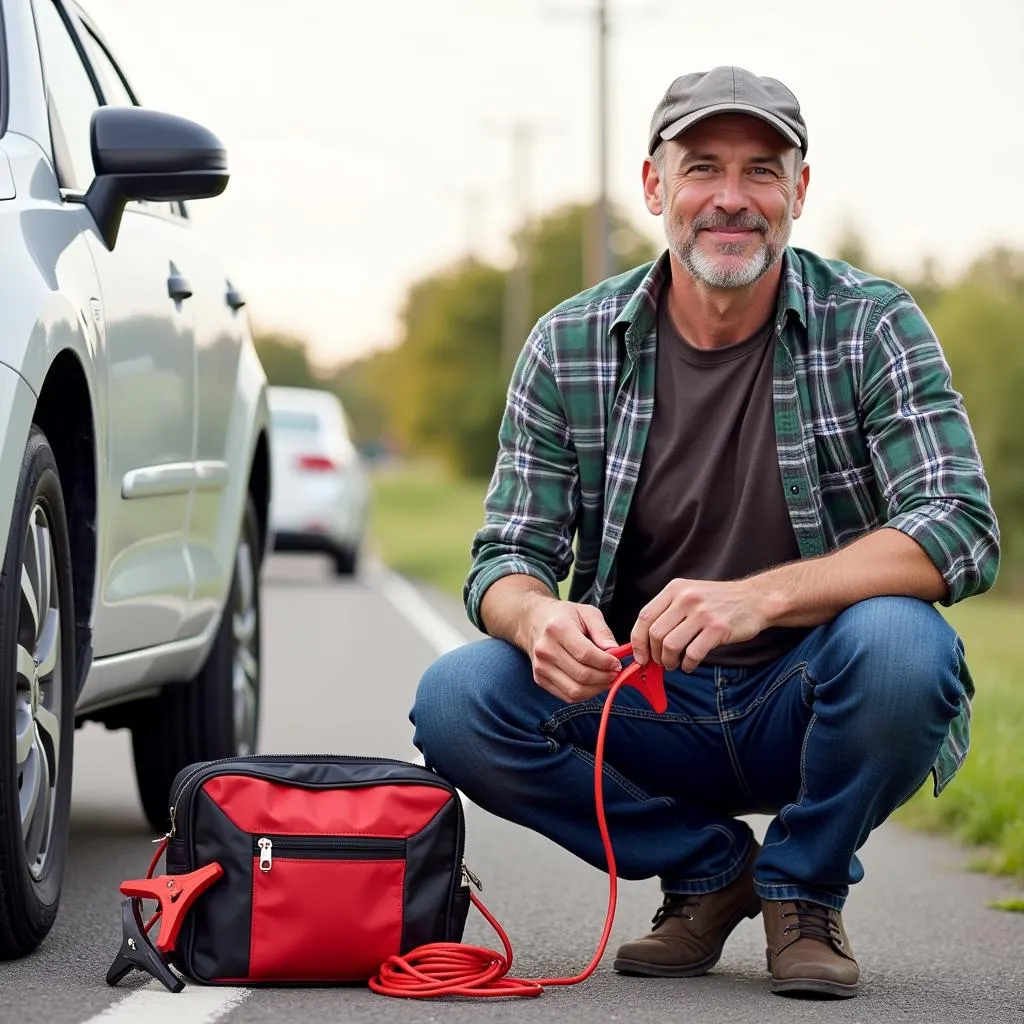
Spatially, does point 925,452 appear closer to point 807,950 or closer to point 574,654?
point 574,654

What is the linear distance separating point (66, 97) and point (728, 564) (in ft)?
5.91

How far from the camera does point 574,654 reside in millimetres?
3715

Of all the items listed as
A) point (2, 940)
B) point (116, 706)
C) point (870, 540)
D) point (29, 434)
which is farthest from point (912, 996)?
point (116, 706)

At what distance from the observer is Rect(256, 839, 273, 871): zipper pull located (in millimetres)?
3486

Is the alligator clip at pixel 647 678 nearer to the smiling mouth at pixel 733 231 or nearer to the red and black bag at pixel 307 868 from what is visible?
the red and black bag at pixel 307 868

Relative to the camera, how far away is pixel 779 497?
4.04 meters

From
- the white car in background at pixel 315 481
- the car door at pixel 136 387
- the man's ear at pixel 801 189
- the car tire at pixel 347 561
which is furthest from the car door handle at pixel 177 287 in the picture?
the car tire at pixel 347 561

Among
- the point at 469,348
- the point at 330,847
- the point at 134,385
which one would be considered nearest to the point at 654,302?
the point at 134,385

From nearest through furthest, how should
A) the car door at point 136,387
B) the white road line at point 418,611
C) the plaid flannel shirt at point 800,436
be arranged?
the plaid flannel shirt at point 800,436 → the car door at point 136,387 → the white road line at point 418,611

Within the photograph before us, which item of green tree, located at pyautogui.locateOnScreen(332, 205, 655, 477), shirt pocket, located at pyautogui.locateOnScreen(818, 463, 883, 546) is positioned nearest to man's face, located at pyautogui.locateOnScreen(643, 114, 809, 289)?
shirt pocket, located at pyautogui.locateOnScreen(818, 463, 883, 546)

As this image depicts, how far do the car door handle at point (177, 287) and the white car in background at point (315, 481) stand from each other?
13491 mm

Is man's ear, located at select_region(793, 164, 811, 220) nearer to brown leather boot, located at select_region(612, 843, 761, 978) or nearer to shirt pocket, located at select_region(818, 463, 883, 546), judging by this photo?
shirt pocket, located at select_region(818, 463, 883, 546)

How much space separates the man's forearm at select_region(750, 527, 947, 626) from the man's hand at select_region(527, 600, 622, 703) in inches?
12.0

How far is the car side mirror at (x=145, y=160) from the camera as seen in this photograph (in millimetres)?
4203
